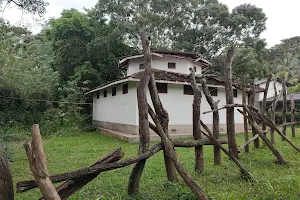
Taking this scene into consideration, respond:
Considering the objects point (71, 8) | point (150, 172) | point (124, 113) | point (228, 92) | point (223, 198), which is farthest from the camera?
point (71, 8)

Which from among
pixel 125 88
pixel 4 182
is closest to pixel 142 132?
pixel 4 182

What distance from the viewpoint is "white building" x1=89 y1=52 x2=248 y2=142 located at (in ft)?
46.5

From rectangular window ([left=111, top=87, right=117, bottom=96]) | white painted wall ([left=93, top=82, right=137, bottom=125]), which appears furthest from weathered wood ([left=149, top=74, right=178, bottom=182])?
rectangular window ([left=111, top=87, right=117, bottom=96])

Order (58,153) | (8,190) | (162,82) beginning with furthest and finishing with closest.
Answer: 1. (162,82)
2. (58,153)
3. (8,190)

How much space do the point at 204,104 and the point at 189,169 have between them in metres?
9.19

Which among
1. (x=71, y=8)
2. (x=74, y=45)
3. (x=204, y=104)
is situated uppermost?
(x=71, y=8)

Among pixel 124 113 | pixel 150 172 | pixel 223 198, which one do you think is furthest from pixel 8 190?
pixel 124 113

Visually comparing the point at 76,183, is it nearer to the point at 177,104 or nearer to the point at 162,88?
the point at 162,88

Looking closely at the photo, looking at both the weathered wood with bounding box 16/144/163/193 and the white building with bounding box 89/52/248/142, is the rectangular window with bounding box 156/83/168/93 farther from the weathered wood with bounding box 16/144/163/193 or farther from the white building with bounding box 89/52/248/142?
the weathered wood with bounding box 16/144/163/193

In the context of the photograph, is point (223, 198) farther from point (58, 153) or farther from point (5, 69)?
point (5, 69)

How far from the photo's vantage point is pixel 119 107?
623 inches

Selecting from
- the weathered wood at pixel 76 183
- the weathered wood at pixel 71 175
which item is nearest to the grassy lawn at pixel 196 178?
the weathered wood at pixel 76 183

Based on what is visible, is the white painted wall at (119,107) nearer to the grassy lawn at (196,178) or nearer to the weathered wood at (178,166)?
the grassy lawn at (196,178)

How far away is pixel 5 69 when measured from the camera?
52.8ft
